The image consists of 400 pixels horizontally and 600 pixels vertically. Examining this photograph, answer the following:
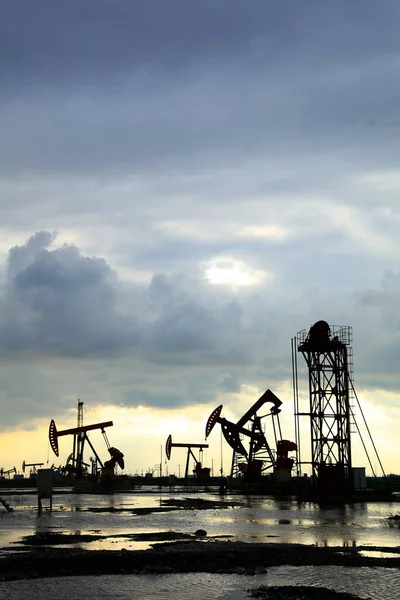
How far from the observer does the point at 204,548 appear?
88.8 ft

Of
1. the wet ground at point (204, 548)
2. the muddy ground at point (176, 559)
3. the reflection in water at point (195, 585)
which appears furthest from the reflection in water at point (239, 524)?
the reflection in water at point (195, 585)

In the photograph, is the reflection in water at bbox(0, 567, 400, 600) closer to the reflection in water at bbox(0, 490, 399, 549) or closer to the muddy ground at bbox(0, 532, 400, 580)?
the muddy ground at bbox(0, 532, 400, 580)

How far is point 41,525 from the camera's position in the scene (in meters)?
37.4

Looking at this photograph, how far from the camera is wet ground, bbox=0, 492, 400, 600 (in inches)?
829

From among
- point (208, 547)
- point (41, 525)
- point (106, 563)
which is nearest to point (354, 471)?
point (41, 525)

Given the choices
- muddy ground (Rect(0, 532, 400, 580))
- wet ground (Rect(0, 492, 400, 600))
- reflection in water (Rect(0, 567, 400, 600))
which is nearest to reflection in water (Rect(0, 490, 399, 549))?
wet ground (Rect(0, 492, 400, 600))

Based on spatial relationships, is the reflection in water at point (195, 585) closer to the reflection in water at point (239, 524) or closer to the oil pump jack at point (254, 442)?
the reflection in water at point (239, 524)

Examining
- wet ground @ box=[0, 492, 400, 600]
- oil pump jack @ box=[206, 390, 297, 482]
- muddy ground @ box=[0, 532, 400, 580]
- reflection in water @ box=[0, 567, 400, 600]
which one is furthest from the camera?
oil pump jack @ box=[206, 390, 297, 482]

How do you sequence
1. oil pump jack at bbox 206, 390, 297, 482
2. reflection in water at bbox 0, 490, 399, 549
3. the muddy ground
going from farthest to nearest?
oil pump jack at bbox 206, 390, 297, 482 → reflection in water at bbox 0, 490, 399, 549 → the muddy ground

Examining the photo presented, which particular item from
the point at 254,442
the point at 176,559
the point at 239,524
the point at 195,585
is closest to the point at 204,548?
the point at 176,559

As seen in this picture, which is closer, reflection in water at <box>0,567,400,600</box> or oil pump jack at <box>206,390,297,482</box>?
reflection in water at <box>0,567,400,600</box>

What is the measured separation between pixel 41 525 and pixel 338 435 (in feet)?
128

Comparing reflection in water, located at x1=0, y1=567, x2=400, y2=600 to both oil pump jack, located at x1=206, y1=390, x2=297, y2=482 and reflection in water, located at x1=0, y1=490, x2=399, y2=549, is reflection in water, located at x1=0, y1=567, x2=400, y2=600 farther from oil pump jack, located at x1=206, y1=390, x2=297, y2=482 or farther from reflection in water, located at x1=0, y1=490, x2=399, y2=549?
oil pump jack, located at x1=206, y1=390, x2=297, y2=482

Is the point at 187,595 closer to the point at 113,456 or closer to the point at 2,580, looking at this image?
the point at 2,580
